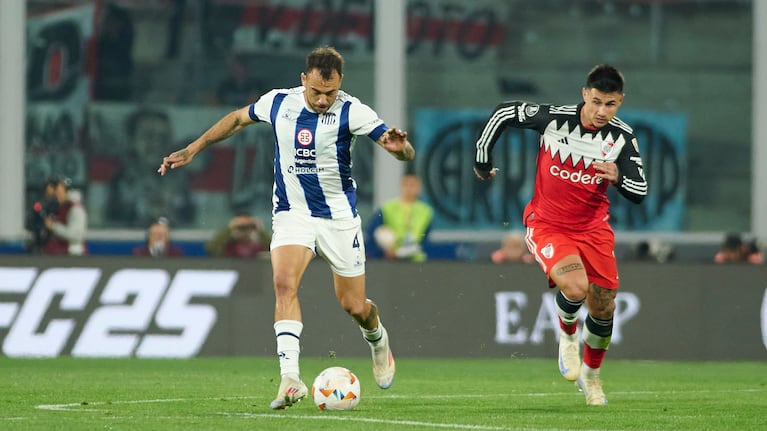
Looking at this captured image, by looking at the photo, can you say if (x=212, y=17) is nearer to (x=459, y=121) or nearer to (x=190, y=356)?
(x=459, y=121)

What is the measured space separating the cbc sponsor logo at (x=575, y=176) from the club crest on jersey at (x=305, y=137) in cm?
176

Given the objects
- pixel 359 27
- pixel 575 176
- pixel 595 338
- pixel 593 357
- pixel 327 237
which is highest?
pixel 359 27

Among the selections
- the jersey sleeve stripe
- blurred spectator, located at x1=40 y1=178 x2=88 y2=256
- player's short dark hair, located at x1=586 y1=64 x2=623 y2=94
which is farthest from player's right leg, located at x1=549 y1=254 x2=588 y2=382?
blurred spectator, located at x1=40 y1=178 x2=88 y2=256

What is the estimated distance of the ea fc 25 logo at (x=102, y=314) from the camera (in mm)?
15203

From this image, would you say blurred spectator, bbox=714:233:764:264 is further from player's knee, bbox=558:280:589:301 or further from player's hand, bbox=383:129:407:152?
player's hand, bbox=383:129:407:152

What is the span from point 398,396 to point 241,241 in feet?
20.7

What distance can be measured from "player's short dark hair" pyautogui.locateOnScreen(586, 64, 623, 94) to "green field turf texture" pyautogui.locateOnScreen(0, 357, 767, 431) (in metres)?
2.02

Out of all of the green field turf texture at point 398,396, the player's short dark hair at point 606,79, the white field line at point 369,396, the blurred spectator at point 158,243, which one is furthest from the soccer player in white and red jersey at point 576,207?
the blurred spectator at point 158,243

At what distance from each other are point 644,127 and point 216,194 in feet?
19.6

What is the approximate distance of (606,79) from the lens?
10.2 meters

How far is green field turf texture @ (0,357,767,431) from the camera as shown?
886 centimetres

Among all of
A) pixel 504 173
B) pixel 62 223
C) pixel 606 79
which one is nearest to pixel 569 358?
pixel 606 79

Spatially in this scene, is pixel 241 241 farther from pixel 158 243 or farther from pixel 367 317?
pixel 367 317

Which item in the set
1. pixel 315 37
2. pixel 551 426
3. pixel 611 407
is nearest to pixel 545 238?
pixel 611 407
